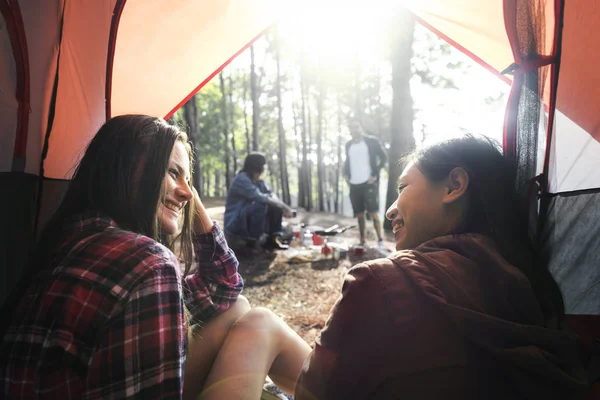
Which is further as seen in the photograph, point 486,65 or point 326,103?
point 326,103

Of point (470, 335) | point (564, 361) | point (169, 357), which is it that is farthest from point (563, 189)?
point (169, 357)

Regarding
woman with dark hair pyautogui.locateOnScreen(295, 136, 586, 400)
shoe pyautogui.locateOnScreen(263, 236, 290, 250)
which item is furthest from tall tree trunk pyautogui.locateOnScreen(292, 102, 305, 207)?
woman with dark hair pyautogui.locateOnScreen(295, 136, 586, 400)

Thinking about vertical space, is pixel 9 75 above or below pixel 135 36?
below

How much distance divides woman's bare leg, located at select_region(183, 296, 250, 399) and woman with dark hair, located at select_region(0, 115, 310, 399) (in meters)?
0.17

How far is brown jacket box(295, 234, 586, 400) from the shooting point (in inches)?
37.9

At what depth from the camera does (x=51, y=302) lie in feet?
3.51

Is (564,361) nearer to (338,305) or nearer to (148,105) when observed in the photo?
(338,305)

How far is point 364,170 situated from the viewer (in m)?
6.95

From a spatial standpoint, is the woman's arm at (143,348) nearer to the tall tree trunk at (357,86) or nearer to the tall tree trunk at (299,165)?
the tall tree trunk at (357,86)

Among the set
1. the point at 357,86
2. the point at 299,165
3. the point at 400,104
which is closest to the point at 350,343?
the point at 400,104

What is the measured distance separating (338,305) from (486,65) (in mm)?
2647

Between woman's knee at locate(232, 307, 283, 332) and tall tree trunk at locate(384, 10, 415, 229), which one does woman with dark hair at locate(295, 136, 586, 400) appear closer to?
woman's knee at locate(232, 307, 283, 332)

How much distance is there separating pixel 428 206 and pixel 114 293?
96cm

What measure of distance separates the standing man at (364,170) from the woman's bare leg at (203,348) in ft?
17.0
